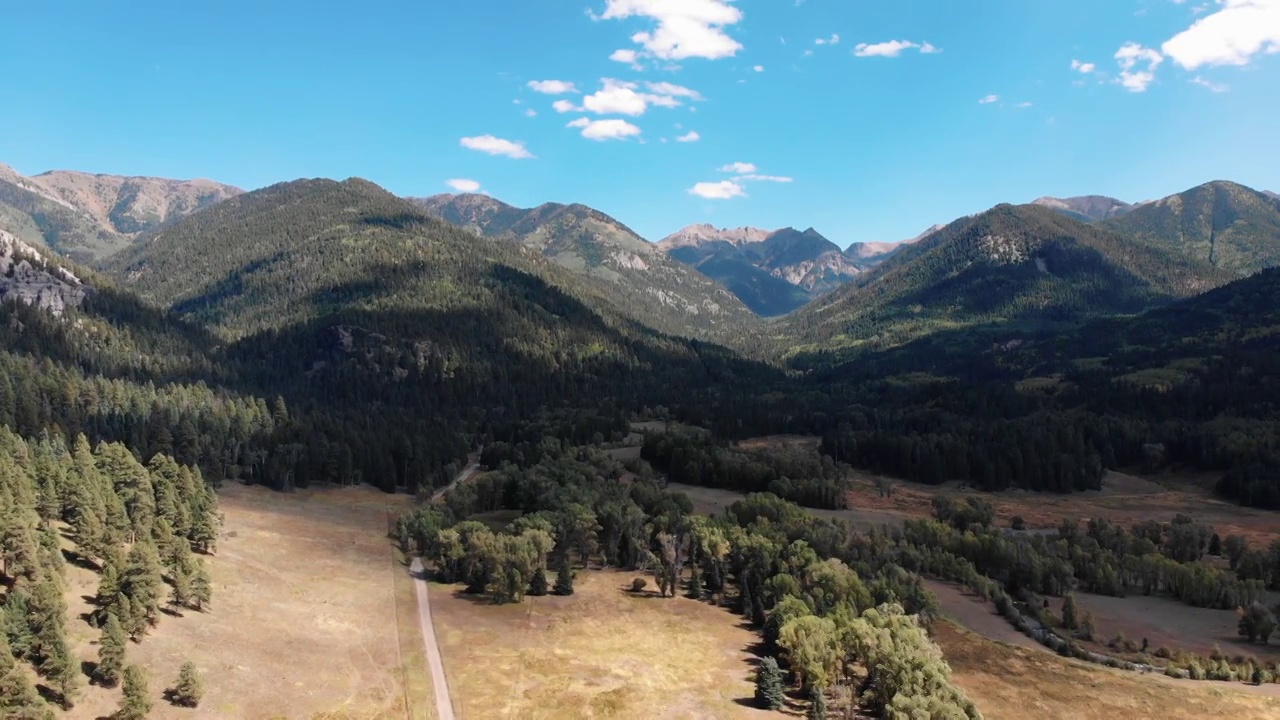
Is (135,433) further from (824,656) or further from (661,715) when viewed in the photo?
(824,656)

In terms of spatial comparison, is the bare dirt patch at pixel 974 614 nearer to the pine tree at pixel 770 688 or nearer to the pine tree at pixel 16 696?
the pine tree at pixel 770 688

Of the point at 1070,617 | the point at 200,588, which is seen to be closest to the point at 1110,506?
the point at 1070,617

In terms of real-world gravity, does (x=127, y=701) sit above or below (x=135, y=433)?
below

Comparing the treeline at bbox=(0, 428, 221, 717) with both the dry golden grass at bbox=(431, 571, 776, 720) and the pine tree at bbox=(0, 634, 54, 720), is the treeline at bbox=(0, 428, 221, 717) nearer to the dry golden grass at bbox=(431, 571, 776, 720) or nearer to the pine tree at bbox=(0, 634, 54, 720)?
the pine tree at bbox=(0, 634, 54, 720)

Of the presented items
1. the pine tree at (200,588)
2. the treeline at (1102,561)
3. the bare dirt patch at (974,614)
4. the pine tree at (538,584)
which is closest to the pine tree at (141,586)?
the pine tree at (200,588)

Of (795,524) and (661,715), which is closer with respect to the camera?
(661,715)

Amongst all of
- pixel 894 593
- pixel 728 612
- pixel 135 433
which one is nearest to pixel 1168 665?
pixel 894 593

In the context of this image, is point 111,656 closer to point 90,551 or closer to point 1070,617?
point 90,551
